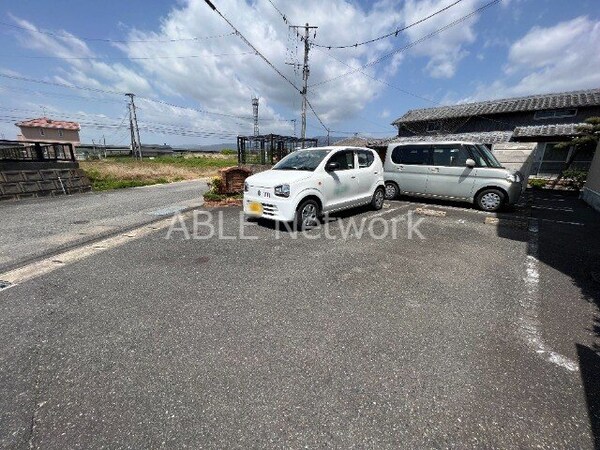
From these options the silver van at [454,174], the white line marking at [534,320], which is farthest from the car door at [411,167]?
the white line marking at [534,320]

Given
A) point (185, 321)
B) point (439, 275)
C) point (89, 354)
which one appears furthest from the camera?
point (439, 275)

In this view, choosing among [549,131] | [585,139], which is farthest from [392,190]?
[549,131]

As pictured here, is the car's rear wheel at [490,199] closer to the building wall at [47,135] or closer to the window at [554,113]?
the window at [554,113]

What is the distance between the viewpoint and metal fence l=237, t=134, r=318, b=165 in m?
11.1

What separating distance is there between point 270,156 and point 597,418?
1076 cm

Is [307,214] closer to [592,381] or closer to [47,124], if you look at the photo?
[592,381]

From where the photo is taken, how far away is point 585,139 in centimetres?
1295

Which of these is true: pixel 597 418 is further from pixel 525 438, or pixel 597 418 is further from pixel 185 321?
pixel 185 321

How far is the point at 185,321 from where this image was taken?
2.67 m

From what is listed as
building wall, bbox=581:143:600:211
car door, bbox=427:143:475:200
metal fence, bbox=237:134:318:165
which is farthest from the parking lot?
metal fence, bbox=237:134:318:165

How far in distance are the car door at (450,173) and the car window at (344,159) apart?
10.2 ft

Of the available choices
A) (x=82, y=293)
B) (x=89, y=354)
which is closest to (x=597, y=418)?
(x=89, y=354)

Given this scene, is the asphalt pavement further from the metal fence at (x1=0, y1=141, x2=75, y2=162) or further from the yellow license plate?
the yellow license plate

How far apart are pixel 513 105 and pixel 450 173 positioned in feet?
58.9
